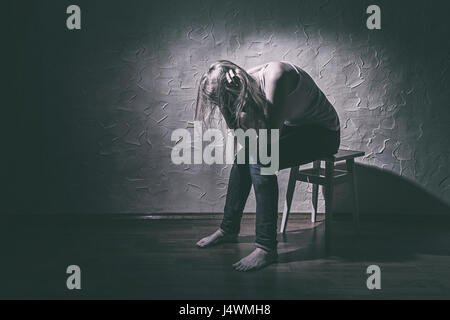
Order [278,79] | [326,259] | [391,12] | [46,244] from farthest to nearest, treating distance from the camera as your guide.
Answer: [391,12] < [46,244] < [326,259] < [278,79]

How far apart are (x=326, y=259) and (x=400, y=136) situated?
1012 millimetres

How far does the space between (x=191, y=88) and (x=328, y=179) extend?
101 centimetres

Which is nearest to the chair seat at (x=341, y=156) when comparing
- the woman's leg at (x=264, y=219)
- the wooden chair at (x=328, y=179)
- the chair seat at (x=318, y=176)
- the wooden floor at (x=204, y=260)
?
the wooden chair at (x=328, y=179)

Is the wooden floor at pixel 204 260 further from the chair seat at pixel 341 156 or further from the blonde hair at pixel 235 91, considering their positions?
the blonde hair at pixel 235 91

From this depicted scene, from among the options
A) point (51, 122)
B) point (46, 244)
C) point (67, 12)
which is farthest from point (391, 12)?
point (46, 244)

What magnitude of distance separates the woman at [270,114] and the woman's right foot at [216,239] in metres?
0.30

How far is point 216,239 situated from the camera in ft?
8.50

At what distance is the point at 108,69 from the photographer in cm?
299

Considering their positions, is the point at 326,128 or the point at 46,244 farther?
the point at 46,244

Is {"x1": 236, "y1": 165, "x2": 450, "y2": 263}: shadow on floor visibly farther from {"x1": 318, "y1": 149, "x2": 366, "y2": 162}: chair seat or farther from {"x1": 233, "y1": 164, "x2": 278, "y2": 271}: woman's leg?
{"x1": 318, "y1": 149, "x2": 366, "y2": 162}: chair seat

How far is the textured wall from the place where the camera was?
2.95 metres

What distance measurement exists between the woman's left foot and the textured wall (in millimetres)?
796

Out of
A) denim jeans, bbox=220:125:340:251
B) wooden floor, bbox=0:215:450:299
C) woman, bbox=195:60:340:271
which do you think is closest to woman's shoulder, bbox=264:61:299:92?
woman, bbox=195:60:340:271

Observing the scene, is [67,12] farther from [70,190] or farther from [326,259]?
[326,259]
